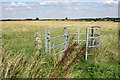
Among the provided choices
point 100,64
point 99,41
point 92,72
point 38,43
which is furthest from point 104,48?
point 38,43

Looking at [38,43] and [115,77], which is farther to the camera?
[38,43]

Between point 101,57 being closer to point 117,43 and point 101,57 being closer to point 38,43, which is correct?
point 117,43

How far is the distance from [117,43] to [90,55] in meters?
2.13

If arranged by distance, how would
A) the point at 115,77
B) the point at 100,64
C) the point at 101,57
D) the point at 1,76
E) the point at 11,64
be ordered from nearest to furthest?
the point at 1,76, the point at 11,64, the point at 115,77, the point at 100,64, the point at 101,57

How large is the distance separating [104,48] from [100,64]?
65.6 inches

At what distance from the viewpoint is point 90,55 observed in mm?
7117

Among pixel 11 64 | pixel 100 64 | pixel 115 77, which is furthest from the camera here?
pixel 100 64

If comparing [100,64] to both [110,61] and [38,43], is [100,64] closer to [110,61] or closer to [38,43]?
[110,61]

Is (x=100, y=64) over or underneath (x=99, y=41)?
underneath

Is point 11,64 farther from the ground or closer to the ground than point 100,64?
farther from the ground

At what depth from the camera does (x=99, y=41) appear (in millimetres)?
8234

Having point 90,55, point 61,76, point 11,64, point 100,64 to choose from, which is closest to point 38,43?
point 90,55

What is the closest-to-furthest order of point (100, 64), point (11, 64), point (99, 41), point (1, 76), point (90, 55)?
1. point (1, 76)
2. point (11, 64)
3. point (100, 64)
4. point (90, 55)
5. point (99, 41)

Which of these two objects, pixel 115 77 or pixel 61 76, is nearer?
pixel 61 76
